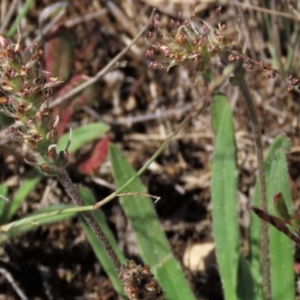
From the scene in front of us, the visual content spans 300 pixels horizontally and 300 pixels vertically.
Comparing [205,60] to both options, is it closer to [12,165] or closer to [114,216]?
[114,216]

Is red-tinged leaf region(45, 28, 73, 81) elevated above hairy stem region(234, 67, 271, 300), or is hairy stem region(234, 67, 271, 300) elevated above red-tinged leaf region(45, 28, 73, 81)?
red-tinged leaf region(45, 28, 73, 81)

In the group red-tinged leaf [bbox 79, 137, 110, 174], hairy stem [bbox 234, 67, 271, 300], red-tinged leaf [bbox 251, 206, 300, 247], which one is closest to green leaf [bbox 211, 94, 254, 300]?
hairy stem [bbox 234, 67, 271, 300]

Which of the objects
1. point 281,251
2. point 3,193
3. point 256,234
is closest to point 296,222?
point 281,251

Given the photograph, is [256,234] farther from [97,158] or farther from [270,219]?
[97,158]

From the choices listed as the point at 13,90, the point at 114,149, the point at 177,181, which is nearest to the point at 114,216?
the point at 177,181

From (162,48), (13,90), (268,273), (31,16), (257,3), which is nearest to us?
(13,90)

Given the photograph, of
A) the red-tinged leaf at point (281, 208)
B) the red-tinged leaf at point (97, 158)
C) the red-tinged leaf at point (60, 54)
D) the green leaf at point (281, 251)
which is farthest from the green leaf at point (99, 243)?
the red-tinged leaf at point (60, 54)

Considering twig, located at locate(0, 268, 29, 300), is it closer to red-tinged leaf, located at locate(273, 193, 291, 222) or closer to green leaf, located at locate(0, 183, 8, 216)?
green leaf, located at locate(0, 183, 8, 216)
